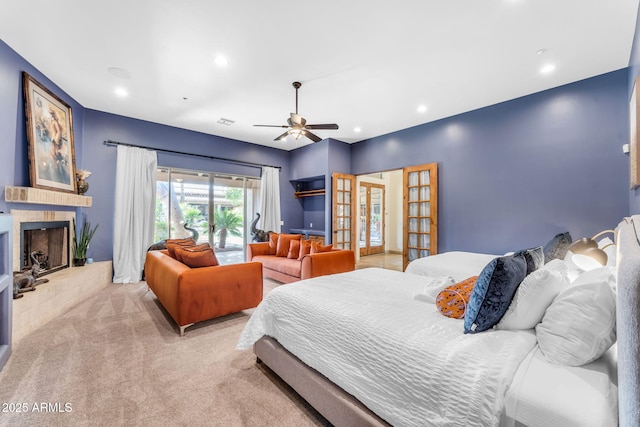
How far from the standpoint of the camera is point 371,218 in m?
8.37

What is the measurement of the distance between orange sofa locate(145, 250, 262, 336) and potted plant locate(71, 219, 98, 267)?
1.78 metres

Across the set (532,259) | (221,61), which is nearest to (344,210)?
(221,61)

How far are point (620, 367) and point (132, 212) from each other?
19.4 feet

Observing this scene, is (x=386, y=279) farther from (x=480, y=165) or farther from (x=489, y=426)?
(x=480, y=165)

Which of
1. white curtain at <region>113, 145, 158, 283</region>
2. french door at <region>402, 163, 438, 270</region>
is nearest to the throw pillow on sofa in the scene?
white curtain at <region>113, 145, 158, 283</region>

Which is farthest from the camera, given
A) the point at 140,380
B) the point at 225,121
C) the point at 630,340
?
the point at 225,121

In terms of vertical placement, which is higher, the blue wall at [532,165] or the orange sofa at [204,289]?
the blue wall at [532,165]

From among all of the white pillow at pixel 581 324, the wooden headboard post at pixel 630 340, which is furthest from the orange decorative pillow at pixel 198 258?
the wooden headboard post at pixel 630 340

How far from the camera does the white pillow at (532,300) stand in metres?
1.22

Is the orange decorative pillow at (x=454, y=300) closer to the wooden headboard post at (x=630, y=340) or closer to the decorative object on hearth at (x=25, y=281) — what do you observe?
the wooden headboard post at (x=630, y=340)

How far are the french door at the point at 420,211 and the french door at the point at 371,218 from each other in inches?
104

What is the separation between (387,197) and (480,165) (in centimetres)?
427

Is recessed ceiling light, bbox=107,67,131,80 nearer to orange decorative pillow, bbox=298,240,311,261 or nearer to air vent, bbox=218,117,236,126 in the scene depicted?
air vent, bbox=218,117,236,126

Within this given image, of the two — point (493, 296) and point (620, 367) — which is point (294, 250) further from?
point (620, 367)
